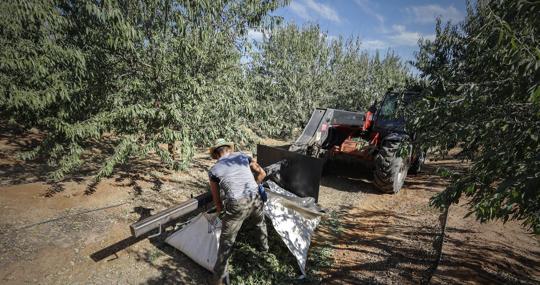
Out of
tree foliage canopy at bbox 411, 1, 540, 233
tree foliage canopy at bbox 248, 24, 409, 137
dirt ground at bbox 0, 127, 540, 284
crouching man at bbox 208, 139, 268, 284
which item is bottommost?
dirt ground at bbox 0, 127, 540, 284

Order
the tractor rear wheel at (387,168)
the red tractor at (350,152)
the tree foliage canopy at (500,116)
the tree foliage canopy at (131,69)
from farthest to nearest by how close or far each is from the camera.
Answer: the tractor rear wheel at (387,168)
the red tractor at (350,152)
the tree foliage canopy at (131,69)
the tree foliage canopy at (500,116)

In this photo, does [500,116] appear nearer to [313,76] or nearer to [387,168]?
[387,168]

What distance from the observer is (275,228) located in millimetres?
3637

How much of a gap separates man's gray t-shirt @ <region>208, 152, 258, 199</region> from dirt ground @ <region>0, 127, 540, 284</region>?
1.26m

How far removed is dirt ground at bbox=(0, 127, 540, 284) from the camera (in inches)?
135

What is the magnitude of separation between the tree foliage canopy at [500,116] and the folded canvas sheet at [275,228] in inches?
82.3

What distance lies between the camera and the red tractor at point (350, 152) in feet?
15.7

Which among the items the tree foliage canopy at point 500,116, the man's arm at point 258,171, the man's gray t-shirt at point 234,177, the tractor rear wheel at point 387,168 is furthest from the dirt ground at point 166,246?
the tree foliage canopy at point 500,116

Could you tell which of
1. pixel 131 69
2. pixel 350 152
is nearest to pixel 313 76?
pixel 350 152

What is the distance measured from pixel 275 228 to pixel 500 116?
8.90 feet

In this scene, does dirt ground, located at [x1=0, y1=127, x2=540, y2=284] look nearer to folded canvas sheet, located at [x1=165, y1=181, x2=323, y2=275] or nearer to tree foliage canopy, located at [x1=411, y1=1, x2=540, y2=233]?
folded canvas sheet, located at [x1=165, y1=181, x2=323, y2=275]

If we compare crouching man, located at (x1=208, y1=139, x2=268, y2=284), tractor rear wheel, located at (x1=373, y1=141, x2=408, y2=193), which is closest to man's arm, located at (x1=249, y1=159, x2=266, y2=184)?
crouching man, located at (x1=208, y1=139, x2=268, y2=284)

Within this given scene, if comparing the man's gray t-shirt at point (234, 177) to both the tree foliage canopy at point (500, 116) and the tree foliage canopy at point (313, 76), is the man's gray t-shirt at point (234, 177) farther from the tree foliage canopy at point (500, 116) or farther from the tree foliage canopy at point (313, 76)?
the tree foliage canopy at point (313, 76)

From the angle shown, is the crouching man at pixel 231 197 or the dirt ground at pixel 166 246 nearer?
the crouching man at pixel 231 197
